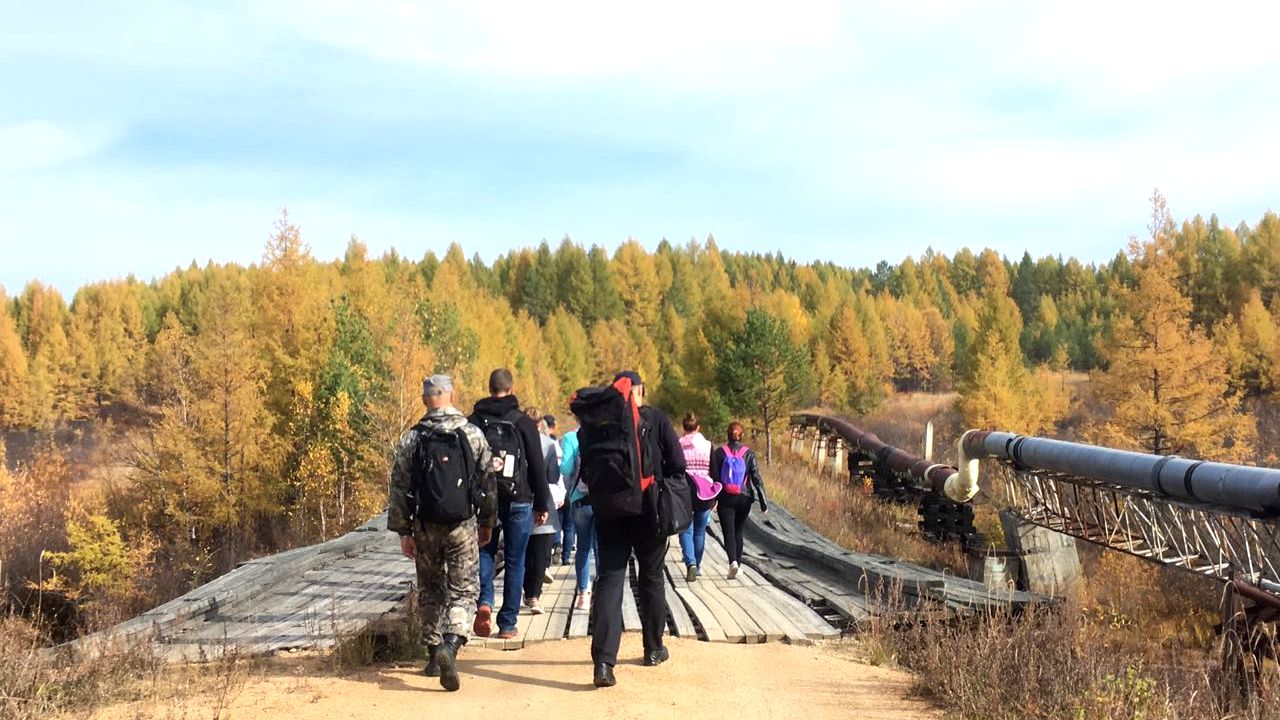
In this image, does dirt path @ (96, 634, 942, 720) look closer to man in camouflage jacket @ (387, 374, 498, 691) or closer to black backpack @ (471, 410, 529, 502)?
man in camouflage jacket @ (387, 374, 498, 691)

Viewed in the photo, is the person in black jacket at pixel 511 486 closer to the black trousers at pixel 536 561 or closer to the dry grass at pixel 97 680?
the black trousers at pixel 536 561

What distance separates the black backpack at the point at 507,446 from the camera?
22.6 ft

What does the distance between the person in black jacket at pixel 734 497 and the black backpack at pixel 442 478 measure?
15.8 feet

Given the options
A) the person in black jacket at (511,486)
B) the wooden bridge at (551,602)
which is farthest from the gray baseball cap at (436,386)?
the wooden bridge at (551,602)

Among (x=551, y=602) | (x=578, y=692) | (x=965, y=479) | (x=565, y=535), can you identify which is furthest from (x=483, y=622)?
(x=965, y=479)

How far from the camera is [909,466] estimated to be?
22875mm

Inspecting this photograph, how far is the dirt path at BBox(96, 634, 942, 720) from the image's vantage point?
5.35 m

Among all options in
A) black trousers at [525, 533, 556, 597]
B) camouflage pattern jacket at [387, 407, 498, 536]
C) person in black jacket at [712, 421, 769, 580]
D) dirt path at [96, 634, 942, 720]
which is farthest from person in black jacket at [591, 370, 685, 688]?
person in black jacket at [712, 421, 769, 580]

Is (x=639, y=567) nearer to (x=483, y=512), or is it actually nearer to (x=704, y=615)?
(x=483, y=512)

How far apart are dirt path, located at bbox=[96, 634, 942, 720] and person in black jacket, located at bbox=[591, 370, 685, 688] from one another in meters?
0.17

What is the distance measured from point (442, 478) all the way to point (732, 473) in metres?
5.18

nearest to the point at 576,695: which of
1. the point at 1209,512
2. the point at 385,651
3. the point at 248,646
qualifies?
the point at 385,651

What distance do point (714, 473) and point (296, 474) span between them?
26700 millimetres

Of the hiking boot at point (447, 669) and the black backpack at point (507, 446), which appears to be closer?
the hiking boot at point (447, 669)
